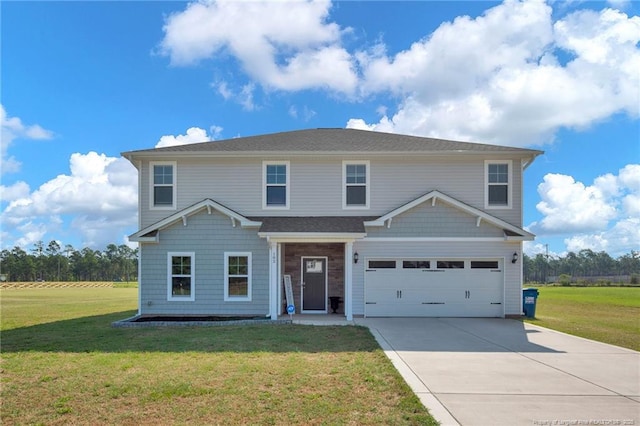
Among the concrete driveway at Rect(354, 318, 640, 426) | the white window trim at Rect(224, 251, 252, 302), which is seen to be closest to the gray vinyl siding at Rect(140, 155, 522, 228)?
the white window trim at Rect(224, 251, 252, 302)

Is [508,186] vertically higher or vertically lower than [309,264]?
higher

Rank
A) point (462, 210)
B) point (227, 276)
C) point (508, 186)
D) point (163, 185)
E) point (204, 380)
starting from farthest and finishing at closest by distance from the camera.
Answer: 1. point (163, 185)
2. point (508, 186)
3. point (462, 210)
4. point (227, 276)
5. point (204, 380)

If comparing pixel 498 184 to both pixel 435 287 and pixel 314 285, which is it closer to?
pixel 435 287

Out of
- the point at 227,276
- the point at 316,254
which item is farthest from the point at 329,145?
the point at 227,276

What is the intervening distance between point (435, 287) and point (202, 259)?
781 centimetres

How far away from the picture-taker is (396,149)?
48.4 feet

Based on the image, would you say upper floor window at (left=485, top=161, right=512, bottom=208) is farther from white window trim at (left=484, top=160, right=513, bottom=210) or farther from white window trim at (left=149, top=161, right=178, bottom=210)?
white window trim at (left=149, top=161, right=178, bottom=210)

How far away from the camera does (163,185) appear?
49.2ft

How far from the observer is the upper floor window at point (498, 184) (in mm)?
14742

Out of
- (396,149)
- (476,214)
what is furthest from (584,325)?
(396,149)

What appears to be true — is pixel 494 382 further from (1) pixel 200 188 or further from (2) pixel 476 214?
(1) pixel 200 188

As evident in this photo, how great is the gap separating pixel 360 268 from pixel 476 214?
13.8 feet

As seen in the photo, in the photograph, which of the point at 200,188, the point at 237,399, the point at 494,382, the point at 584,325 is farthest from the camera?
the point at 200,188

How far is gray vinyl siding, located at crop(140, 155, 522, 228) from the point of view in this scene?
1472 centimetres
